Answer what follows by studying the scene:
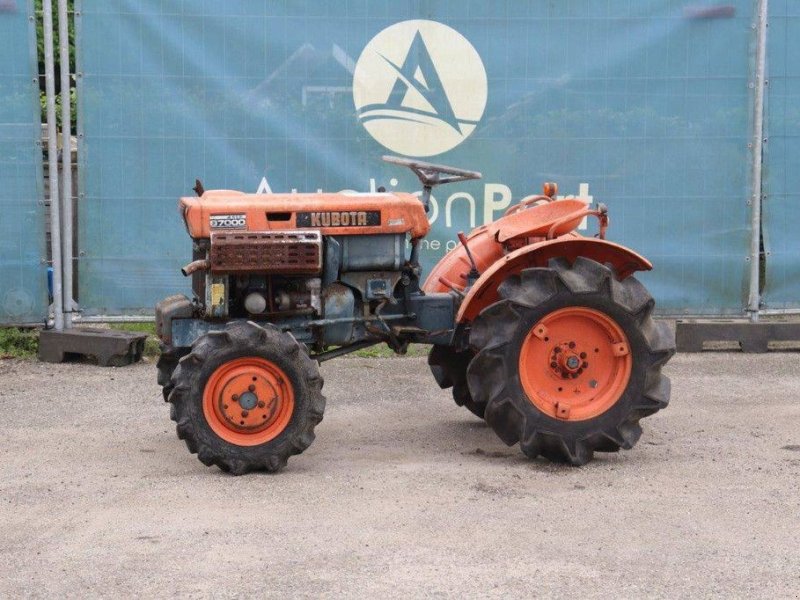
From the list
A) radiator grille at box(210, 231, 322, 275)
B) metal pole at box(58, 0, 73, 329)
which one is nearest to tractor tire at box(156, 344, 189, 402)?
radiator grille at box(210, 231, 322, 275)

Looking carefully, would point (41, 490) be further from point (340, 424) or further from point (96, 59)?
point (96, 59)

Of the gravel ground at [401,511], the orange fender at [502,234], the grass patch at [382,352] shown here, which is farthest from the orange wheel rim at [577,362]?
the grass patch at [382,352]

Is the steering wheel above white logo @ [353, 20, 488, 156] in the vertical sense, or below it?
below

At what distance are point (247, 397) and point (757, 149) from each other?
212 inches

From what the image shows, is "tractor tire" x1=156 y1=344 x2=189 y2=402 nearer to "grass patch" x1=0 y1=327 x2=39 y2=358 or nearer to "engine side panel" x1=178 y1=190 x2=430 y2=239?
"engine side panel" x1=178 y1=190 x2=430 y2=239

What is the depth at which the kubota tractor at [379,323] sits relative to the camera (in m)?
6.49

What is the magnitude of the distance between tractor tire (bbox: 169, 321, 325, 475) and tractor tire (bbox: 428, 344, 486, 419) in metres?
1.39

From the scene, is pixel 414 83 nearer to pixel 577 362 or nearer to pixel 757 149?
pixel 757 149

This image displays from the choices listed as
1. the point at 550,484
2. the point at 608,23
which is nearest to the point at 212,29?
the point at 608,23

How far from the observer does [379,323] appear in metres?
7.24

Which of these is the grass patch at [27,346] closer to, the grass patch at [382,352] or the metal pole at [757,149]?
the grass patch at [382,352]

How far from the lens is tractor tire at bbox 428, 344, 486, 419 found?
25.4ft

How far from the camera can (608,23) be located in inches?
403

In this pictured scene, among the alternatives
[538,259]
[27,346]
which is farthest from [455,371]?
[27,346]
